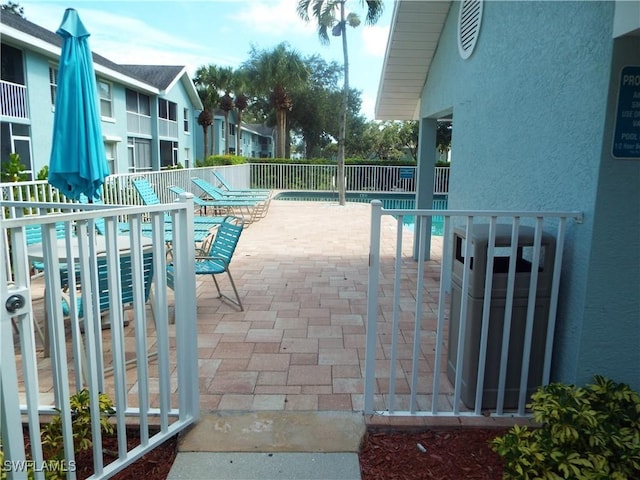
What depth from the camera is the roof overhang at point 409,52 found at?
203 inches

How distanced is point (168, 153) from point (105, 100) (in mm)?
6690

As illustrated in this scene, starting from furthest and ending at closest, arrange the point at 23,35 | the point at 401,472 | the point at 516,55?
1. the point at 23,35
2. the point at 516,55
3. the point at 401,472

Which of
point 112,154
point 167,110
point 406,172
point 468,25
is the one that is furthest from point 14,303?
point 167,110

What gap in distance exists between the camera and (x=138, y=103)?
2062 centimetres

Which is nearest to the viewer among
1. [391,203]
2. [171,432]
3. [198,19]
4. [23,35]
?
[171,432]

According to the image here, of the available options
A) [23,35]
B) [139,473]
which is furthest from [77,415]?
[23,35]

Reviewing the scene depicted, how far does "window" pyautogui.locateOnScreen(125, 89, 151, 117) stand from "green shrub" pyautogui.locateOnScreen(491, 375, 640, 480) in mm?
20819

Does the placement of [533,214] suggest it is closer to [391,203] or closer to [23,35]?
[23,35]

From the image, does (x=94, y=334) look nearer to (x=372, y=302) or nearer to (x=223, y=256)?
(x=372, y=302)

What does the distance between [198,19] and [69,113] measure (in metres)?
2.06

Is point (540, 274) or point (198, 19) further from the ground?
point (198, 19)

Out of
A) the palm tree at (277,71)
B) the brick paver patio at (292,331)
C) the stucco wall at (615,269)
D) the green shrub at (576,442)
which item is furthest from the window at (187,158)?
the green shrub at (576,442)

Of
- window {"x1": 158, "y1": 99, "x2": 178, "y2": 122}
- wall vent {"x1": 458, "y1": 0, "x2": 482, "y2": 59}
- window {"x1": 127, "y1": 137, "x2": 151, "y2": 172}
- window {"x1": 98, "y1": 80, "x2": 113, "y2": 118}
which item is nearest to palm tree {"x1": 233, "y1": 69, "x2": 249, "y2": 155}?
window {"x1": 158, "y1": 99, "x2": 178, "y2": 122}

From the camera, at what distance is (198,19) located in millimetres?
4895
